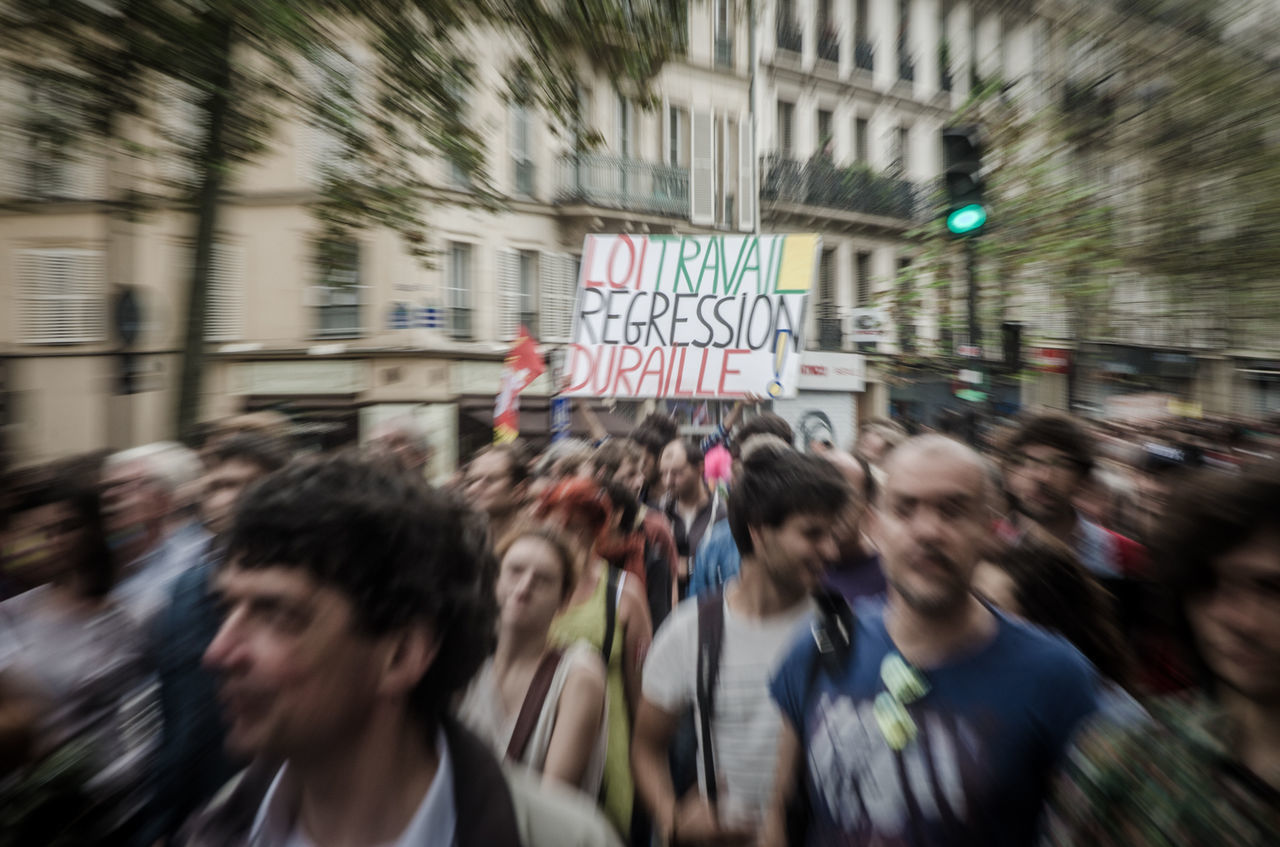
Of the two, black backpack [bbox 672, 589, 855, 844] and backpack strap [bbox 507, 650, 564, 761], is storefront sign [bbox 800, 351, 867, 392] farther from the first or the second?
backpack strap [bbox 507, 650, 564, 761]

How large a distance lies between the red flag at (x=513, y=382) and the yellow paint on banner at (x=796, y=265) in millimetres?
3325

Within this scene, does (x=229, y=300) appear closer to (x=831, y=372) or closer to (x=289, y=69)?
(x=289, y=69)

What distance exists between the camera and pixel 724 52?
21.9 meters

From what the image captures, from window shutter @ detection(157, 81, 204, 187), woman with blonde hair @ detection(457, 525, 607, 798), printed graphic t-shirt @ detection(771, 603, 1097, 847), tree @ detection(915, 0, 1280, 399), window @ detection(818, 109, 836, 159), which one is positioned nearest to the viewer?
printed graphic t-shirt @ detection(771, 603, 1097, 847)

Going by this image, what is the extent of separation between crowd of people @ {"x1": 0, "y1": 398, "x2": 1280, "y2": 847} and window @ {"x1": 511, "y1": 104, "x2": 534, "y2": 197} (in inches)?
618

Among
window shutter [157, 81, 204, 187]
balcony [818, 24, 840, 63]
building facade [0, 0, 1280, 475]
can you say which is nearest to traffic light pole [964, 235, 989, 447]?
building facade [0, 0, 1280, 475]

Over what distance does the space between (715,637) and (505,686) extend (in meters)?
0.67

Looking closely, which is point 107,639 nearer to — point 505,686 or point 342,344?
point 505,686

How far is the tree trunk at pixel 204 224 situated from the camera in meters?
5.58

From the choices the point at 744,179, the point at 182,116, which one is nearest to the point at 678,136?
the point at 744,179

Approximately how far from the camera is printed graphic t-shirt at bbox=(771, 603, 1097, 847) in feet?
5.55

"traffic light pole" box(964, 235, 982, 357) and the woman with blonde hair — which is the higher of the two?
"traffic light pole" box(964, 235, 982, 357)

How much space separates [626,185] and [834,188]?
6.68 meters

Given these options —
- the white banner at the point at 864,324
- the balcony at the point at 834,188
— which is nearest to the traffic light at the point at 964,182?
the white banner at the point at 864,324
